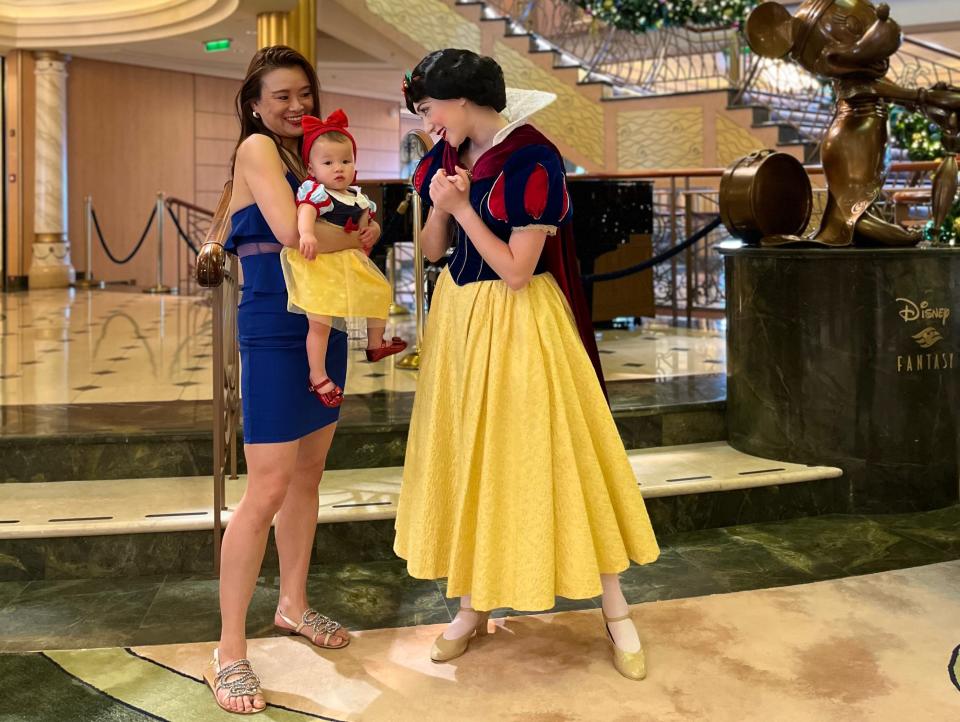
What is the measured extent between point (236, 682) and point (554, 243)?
128 centimetres

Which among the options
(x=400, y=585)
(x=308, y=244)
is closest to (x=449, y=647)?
(x=400, y=585)

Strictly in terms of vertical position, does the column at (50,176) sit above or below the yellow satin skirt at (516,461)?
above

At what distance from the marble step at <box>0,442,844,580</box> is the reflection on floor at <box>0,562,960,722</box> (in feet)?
2.02

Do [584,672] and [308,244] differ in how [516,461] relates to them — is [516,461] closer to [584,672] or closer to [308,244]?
[584,672]

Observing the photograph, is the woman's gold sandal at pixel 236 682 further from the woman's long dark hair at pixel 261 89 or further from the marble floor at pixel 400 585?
the woman's long dark hair at pixel 261 89

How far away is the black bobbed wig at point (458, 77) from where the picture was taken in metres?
2.31

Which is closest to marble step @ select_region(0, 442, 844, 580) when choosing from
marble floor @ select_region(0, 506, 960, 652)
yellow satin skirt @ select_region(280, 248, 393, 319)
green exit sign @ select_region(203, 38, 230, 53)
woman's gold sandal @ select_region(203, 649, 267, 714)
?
marble floor @ select_region(0, 506, 960, 652)

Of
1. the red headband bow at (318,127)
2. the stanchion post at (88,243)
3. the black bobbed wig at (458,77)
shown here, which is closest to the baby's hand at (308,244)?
the red headband bow at (318,127)

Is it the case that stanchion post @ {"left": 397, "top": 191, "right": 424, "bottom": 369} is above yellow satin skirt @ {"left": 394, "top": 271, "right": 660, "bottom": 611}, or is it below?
above

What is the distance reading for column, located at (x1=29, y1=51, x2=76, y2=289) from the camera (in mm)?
13125

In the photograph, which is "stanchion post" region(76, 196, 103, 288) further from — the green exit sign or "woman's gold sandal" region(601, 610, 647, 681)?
"woman's gold sandal" region(601, 610, 647, 681)

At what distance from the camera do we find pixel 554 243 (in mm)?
2488

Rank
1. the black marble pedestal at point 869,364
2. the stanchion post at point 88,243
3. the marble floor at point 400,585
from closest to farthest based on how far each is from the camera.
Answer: the marble floor at point 400,585, the black marble pedestal at point 869,364, the stanchion post at point 88,243

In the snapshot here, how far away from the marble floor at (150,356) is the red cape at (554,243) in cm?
87
